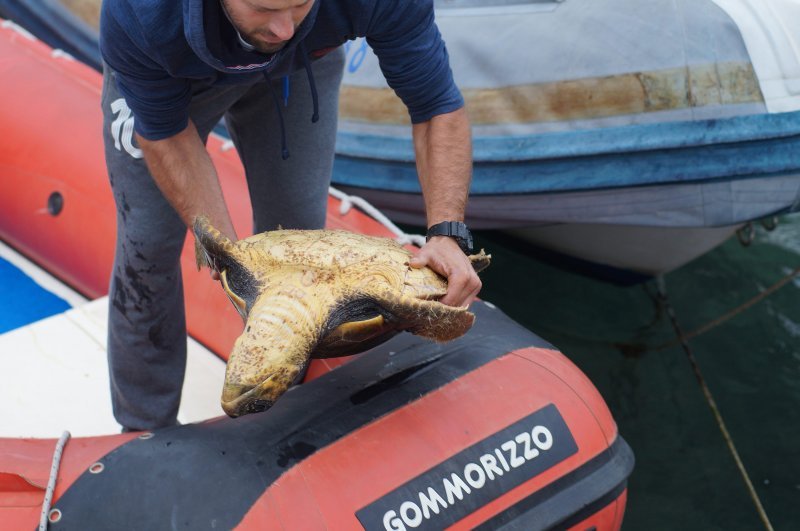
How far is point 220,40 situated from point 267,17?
11cm

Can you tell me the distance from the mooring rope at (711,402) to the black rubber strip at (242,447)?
3.42 feet

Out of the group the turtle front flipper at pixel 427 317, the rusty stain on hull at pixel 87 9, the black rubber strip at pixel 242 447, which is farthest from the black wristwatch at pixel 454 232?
the rusty stain on hull at pixel 87 9

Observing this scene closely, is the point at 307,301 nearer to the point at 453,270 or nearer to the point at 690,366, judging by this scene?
the point at 453,270

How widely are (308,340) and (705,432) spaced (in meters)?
1.79

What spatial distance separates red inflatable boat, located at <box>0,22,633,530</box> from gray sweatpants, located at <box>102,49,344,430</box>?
0.79 feet

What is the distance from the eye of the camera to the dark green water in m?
2.54

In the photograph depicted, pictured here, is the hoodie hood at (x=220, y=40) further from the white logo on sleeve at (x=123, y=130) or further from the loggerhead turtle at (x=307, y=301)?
the white logo on sleeve at (x=123, y=130)

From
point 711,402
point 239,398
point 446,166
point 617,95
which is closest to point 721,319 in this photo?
point 711,402

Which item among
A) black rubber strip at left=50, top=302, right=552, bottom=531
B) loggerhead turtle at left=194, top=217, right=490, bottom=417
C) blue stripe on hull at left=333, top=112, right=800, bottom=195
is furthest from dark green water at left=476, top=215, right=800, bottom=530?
loggerhead turtle at left=194, top=217, right=490, bottom=417

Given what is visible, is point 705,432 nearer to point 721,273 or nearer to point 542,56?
point 721,273

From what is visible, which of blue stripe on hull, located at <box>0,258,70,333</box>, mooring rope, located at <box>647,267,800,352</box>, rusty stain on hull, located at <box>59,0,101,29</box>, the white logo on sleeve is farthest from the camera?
rusty stain on hull, located at <box>59,0,101,29</box>

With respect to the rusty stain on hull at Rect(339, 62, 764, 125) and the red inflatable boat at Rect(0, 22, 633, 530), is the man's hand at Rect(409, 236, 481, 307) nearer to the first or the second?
the red inflatable boat at Rect(0, 22, 633, 530)

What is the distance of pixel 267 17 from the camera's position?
1285 mm

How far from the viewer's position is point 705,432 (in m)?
2.74
